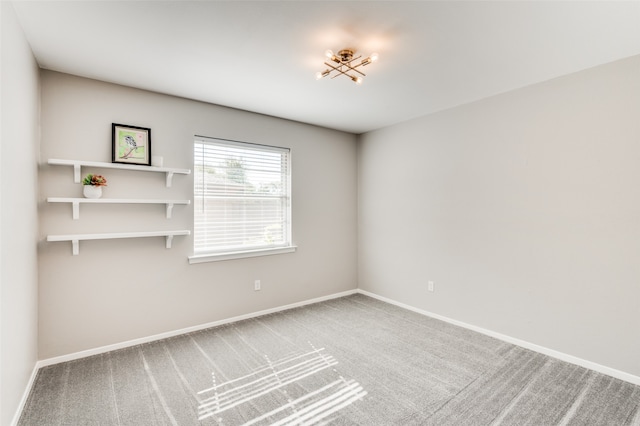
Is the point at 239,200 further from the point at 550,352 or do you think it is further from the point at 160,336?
the point at 550,352

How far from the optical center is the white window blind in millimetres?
3422

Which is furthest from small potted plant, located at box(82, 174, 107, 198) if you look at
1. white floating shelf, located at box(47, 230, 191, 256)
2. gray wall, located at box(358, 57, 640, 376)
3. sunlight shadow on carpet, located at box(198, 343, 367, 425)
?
gray wall, located at box(358, 57, 640, 376)

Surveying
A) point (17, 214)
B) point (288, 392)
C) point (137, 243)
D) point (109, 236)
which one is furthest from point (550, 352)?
point (17, 214)

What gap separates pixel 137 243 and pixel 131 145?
37.4 inches

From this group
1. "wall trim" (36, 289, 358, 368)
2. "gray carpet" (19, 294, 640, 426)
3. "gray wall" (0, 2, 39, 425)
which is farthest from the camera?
"wall trim" (36, 289, 358, 368)

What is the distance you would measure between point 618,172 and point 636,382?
1625 mm

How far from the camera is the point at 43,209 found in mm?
2561

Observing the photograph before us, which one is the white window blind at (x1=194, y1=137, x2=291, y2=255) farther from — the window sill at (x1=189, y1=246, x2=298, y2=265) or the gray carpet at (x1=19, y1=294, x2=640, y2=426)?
the gray carpet at (x1=19, y1=294, x2=640, y2=426)

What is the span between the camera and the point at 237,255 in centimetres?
359

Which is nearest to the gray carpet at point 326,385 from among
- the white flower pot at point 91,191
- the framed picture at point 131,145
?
the white flower pot at point 91,191

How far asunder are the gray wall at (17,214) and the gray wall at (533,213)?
12.3ft

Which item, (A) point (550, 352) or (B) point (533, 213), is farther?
(B) point (533, 213)

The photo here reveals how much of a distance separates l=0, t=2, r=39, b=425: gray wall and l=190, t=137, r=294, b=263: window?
132 centimetres

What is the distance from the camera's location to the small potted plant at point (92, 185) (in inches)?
105
